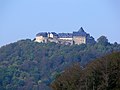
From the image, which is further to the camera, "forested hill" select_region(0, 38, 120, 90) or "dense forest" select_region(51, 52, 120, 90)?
"forested hill" select_region(0, 38, 120, 90)

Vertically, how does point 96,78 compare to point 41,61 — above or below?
below

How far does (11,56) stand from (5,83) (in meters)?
52.7

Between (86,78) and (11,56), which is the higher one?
(11,56)

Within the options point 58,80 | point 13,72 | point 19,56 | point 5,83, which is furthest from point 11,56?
point 58,80

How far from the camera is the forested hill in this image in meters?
148

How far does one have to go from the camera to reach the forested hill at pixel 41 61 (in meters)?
148

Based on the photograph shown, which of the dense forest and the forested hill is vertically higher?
the forested hill

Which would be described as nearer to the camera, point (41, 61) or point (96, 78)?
point (96, 78)

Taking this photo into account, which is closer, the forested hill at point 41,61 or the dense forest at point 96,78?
the dense forest at point 96,78

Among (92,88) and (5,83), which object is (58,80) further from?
(5,83)

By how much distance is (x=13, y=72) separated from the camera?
16050 centimetres

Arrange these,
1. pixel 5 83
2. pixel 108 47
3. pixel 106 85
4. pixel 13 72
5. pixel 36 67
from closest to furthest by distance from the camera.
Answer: pixel 106 85, pixel 5 83, pixel 13 72, pixel 36 67, pixel 108 47

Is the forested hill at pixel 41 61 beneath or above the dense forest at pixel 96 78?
above

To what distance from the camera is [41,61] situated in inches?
7279
